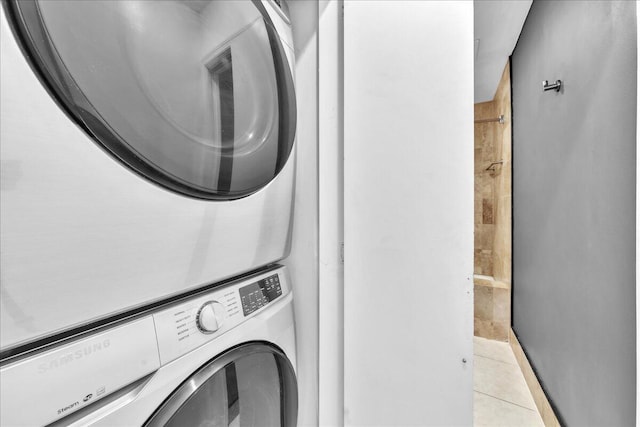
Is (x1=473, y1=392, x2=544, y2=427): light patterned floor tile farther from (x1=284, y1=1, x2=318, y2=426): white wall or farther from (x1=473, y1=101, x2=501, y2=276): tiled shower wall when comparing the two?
(x1=473, y1=101, x2=501, y2=276): tiled shower wall

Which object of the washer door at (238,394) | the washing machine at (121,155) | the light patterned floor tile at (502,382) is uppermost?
the washing machine at (121,155)

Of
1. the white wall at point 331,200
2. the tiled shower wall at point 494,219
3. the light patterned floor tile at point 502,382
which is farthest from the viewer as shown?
the tiled shower wall at point 494,219

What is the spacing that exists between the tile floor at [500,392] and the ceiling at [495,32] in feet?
6.84

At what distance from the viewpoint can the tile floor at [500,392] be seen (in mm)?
1458

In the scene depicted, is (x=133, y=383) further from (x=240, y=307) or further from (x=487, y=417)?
(x=487, y=417)

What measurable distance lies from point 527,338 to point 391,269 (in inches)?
68.6

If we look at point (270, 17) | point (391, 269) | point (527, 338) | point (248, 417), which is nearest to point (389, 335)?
point (391, 269)

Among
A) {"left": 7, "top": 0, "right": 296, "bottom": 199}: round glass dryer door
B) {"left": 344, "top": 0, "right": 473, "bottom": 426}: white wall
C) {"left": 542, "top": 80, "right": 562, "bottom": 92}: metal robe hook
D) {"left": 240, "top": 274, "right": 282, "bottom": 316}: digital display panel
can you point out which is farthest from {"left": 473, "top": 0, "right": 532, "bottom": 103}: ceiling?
{"left": 240, "top": 274, "right": 282, "bottom": 316}: digital display panel

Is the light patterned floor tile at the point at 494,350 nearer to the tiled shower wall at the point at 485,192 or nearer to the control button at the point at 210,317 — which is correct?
the tiled shower wall at the point at 485,192

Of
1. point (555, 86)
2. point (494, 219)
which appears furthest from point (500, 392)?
point (555, 86)

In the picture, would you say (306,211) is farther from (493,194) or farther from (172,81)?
(493,194)

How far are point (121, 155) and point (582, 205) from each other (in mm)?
1536

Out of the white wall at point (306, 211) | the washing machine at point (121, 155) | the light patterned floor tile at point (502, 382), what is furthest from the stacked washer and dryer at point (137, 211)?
the light patterned floor tile at point (502, 382)

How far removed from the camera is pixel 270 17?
0.72m
